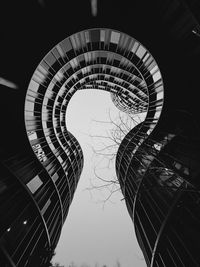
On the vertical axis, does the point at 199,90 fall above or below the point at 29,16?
below

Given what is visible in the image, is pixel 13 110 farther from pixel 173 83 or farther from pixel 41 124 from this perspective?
pixel 173 83

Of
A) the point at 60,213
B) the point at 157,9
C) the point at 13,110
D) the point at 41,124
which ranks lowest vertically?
the point at 60,213

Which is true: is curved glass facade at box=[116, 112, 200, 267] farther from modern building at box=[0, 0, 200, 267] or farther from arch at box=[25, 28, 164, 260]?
arch at box=[25, 28, 164, 260]

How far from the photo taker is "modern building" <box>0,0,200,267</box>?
33.1 feet

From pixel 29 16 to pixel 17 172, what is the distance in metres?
14.7

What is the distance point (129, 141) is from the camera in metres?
13.8

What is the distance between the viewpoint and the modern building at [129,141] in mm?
10094

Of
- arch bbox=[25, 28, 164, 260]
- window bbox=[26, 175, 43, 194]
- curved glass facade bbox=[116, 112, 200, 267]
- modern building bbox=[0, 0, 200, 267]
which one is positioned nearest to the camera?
curved glass facade bbox=[116, 112, 200, 267]

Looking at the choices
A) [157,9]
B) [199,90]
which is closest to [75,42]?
[157,9]

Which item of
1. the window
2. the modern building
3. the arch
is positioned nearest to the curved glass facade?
the modern building

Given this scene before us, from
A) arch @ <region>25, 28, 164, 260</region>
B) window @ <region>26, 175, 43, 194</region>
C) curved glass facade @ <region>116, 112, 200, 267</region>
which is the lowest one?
curved glass facade @ <region>116, 112, 200, 267</region>

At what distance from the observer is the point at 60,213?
748 inches

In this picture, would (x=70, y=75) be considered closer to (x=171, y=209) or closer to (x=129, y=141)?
(x=129, y=141)

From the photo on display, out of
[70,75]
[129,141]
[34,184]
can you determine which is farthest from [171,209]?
[70,75]
